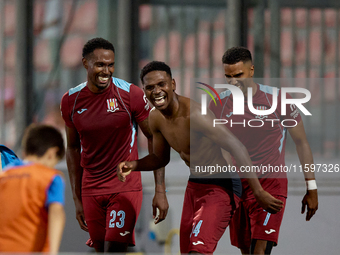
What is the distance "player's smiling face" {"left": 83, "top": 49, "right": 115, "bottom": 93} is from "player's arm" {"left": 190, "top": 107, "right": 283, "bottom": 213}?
0.85 meters

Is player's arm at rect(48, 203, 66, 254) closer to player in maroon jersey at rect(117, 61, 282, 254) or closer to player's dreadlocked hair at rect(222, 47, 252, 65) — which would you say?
player in maroon jersey at rect(117, 61, 282, 254)

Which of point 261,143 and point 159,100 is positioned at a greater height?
A: point 159,100

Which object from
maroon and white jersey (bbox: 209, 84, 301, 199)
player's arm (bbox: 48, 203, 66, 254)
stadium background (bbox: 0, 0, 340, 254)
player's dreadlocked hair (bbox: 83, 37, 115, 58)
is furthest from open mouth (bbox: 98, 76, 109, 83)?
stadium background (bbox: 0, 0, 340, 254)

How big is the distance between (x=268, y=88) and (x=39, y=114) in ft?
10.9

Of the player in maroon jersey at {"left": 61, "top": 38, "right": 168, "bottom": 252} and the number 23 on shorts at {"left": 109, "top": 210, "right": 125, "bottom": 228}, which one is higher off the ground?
the player in maroon jersey at {"left": 61, "top": 38, "right": 168, "bottom": 252}

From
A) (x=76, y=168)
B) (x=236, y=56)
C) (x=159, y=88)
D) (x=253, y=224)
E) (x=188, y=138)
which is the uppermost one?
(x=236, y=56)

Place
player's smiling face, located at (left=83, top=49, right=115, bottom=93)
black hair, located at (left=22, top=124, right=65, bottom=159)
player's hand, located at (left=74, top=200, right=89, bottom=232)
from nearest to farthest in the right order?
black hair, located at (left=22, top=124, right=65, bottom=159)
player's smiling face, located at (left=83, top=49, right=115, bottom=93)
player's hand, located at (left=74, top=200, right=89, bottom=232)

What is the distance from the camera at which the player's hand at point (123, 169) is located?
3.24m

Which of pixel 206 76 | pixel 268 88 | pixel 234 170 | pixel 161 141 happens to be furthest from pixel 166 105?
pixel 206 76

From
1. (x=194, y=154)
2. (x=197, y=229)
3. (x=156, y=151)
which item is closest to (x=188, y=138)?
(x=194, y=154)

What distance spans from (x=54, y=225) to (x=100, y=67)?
1.70 metres

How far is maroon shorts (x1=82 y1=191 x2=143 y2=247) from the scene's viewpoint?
348cm

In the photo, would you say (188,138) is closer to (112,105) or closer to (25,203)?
(112,105)

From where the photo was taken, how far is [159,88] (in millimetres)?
3242
